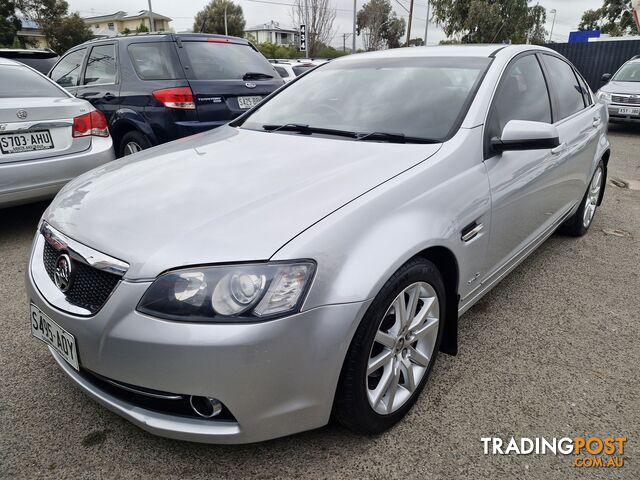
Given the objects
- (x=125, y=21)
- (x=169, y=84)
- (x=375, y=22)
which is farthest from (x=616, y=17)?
(x=125, y=21)

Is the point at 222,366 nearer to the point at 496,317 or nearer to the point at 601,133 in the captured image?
the point at 496,317

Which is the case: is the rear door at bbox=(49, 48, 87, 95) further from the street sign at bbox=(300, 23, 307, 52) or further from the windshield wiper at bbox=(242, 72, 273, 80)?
the street sign at bbox=(300, 23, 307, 52)

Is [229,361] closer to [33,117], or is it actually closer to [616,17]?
[33,117]

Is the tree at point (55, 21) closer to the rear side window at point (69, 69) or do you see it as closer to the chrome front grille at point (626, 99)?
the rear side window at point (69, 69)

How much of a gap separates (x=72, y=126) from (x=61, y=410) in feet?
8.98

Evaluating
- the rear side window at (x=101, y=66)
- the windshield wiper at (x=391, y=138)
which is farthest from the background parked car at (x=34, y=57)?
the windshield wiper at (x=391, y=138)

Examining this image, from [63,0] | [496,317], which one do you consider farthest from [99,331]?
[63,0]

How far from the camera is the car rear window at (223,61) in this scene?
16.0 ft

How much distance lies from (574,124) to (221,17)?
5477 centimetres

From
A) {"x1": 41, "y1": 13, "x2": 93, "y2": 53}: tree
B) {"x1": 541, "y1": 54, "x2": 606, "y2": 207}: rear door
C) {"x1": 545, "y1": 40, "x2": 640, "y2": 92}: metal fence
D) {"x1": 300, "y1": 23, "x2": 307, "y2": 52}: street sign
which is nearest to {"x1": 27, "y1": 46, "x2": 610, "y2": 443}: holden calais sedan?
{"x1": 541, "y1": 54, "x2": 606, "y2": 207}: rear door

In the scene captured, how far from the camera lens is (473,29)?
89.5ft

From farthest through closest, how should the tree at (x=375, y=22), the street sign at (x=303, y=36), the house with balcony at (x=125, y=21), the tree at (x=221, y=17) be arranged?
the house with balcony at (x=125, y=21) → the tree at (x=221, y=17) → the tree at (x=375, y=22) → the street sign at (x=303, y=36)

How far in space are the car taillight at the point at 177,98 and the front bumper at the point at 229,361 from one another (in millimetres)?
3325

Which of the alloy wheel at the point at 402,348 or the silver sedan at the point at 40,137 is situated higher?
the silver sedan at the point at 40,137
